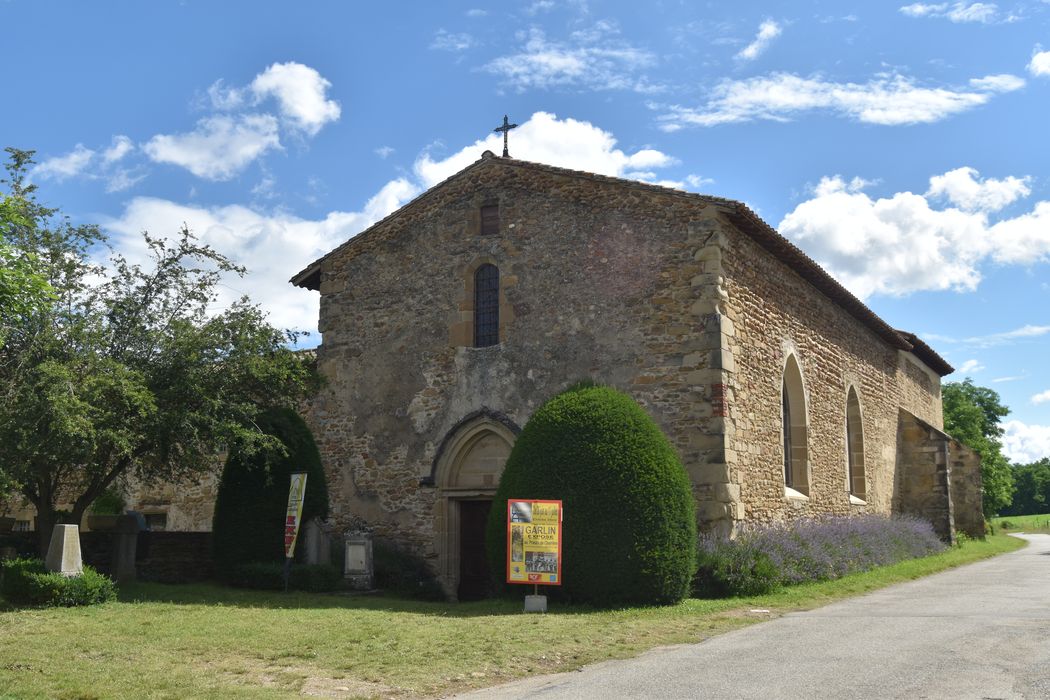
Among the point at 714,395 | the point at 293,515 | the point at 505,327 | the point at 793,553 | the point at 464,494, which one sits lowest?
the point at 793,553

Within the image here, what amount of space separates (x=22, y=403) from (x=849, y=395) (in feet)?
57.9

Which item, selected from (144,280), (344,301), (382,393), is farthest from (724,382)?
(144,280)

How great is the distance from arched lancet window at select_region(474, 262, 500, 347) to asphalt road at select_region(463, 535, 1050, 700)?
7.76 meters

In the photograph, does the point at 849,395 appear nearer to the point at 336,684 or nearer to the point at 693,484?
the point at 693,484

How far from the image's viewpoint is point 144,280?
596 inches

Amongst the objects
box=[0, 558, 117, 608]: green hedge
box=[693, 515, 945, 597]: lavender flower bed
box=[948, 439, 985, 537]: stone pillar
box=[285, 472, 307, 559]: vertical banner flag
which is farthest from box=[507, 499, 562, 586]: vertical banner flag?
box=[948, 439, 985, 537]: stone pillar

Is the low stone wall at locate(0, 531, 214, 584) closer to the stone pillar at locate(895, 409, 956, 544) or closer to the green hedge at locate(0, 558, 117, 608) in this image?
the green hedge at locate(0, 558, 117, 608)

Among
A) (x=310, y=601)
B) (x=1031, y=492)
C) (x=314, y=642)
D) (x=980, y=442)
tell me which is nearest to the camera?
(x=314, y=642)

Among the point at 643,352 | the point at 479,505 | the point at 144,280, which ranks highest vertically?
the point at 144,280

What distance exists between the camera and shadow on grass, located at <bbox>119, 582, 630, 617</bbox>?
12789mm

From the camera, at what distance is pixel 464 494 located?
1694 cm

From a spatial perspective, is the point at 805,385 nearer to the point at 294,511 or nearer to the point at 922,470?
the point at 922,470

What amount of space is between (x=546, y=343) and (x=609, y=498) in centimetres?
415

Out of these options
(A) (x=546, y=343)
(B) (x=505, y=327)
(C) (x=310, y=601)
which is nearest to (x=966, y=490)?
(A) (x=546, y=343)
